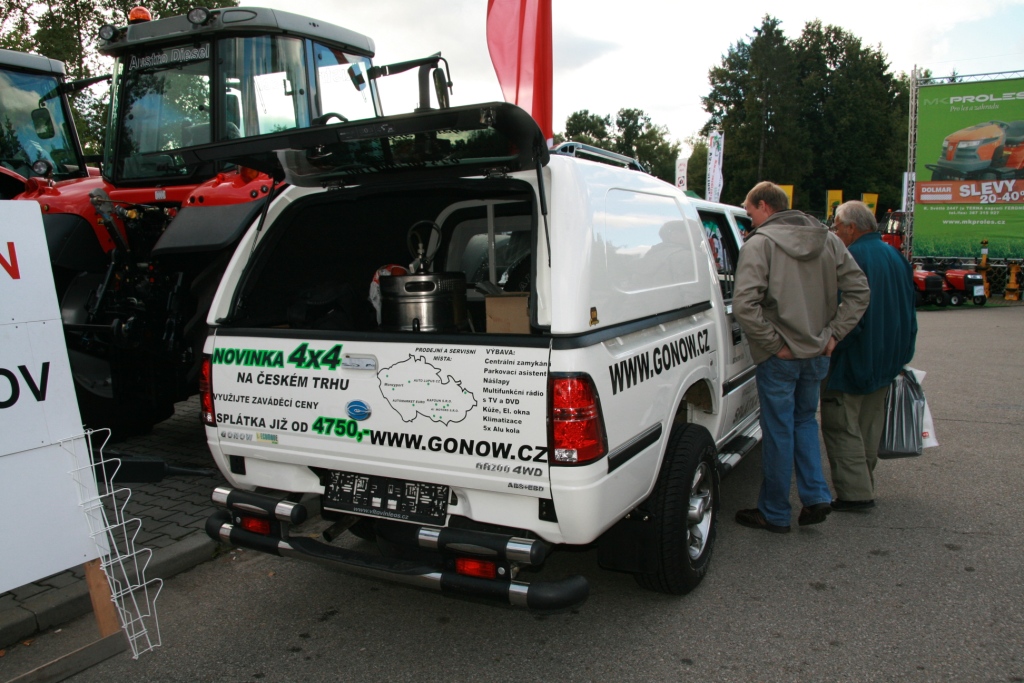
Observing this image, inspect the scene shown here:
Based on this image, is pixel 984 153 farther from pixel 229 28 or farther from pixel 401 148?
pixel 401 148

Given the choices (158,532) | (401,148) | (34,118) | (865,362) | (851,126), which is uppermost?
(851,126)

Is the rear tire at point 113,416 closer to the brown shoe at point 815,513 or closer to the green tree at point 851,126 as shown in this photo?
the brown shoe at point 815,513

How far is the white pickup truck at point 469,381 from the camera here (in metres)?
2.64

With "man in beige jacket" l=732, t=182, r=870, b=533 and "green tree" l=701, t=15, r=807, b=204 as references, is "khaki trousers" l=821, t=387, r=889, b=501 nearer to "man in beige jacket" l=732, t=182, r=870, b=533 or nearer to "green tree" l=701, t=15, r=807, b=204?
"man in beige jacket" l=732, t=182, r=870, b=533

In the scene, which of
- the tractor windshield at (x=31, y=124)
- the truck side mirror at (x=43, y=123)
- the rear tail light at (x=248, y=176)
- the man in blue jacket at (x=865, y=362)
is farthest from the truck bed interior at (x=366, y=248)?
the truck side mirror at (x=43, y=123)

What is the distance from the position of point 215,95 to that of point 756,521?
16.8 ft

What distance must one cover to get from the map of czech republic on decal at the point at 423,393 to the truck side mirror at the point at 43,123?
6.69m

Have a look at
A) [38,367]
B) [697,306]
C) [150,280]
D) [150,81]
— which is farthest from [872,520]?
[150,81]

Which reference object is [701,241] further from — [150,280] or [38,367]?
[150,280]

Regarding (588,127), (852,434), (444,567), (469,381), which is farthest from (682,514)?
(588,127)

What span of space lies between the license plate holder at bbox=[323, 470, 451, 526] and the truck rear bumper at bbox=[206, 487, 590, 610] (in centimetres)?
8

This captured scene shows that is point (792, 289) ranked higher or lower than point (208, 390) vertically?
higher

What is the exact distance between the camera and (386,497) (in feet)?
9.84

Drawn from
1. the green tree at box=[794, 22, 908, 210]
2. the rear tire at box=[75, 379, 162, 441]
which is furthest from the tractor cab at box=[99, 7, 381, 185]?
the green tree at box=[794, 22, 908, 210]
